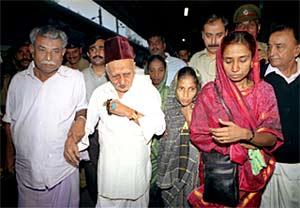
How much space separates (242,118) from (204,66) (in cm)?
90

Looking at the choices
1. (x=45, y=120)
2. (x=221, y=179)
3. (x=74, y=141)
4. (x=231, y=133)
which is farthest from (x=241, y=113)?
(x=45, y=120)

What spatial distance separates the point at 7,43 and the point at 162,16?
4.55 meters

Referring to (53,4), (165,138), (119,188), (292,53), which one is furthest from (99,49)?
(53,4)

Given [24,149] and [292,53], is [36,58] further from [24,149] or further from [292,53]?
[292,53]

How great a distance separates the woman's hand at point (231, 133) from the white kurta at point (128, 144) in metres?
0.58

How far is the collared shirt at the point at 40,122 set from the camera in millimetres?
2695

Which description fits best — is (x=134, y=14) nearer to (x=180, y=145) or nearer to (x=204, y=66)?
(x=204, y=66)

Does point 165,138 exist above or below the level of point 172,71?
below

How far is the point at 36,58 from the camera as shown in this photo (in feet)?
8.68

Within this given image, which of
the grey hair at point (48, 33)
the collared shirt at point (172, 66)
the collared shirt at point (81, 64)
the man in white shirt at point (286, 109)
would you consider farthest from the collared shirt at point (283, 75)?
the collared shirt at point (81, 64)

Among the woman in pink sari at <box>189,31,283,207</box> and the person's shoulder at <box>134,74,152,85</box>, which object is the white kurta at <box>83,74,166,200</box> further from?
the woman in pink sari at <box>189,31,283,207</box>

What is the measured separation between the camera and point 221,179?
2295 millimetres

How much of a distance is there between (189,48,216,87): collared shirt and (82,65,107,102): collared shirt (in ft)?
3.09

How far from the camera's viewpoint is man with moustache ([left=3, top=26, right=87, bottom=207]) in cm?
267
